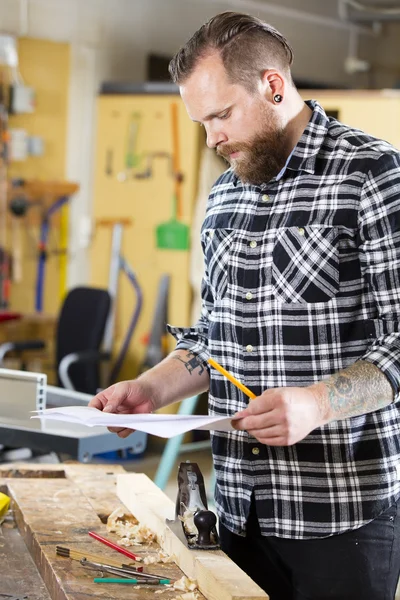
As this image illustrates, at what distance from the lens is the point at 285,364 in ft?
5.84

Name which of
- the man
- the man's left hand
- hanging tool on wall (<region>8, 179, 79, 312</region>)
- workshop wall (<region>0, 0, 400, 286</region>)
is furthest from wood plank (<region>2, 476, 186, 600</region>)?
workshop wall (<region>0, 0, 400, 286</region>)

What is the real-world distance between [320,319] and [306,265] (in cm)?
11

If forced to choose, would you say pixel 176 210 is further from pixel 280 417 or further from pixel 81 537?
pixel 280 417

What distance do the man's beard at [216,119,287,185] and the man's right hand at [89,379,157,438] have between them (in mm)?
490

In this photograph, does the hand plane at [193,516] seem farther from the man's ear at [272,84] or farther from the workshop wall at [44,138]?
the workshop wall at [44,138]

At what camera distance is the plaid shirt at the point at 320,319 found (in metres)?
1.70

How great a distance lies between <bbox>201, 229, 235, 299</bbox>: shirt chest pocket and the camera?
1.92m

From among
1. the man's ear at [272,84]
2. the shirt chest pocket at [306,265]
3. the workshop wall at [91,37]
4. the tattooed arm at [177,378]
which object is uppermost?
the workshop wall at [91,37]

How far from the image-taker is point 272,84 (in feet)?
5.94

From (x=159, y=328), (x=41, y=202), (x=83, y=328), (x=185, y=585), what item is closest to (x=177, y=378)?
(x=185, y=585)

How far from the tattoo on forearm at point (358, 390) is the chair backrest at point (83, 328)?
3.55 metres

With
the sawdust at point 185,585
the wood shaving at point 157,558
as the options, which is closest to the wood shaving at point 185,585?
the sawdust at point 185,585

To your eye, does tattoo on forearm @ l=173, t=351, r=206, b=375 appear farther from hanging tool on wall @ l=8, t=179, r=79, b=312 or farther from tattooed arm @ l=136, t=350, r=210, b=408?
hanging tool on wall @ l=8, t=179, r=79, b=312

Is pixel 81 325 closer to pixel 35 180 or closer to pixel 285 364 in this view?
pixel 35 180
